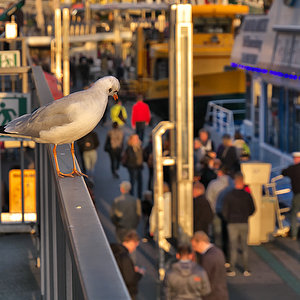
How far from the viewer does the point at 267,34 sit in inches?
992

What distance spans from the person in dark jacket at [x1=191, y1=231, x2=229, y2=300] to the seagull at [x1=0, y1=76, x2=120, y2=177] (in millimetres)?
6055

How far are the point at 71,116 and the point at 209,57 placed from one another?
30.5 m

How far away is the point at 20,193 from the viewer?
10.1 meters

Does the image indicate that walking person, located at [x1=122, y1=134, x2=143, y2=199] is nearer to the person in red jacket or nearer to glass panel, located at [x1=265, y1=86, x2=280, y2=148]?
the person in red jacket

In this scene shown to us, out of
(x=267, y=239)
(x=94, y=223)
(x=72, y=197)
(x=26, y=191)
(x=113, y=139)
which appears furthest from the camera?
(x=113, y=139)

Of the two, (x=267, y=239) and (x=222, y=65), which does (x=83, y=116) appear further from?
(x=222, y=65)

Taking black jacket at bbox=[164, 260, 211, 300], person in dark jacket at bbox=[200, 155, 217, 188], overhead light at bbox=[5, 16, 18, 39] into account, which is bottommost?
person in dark jacket at bbox=[200, 155, 217, 188]

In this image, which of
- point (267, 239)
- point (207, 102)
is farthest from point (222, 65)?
point (267, 239)

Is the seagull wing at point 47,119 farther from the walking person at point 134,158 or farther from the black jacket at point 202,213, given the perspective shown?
the walking person at point 134,158

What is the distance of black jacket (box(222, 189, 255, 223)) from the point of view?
14.0m

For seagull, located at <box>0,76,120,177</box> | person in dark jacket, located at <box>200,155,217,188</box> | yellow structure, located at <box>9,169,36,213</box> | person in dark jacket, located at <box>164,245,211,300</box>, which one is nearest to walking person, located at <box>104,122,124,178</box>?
person in dark jacket, located at <box>200,155,217,188</box>

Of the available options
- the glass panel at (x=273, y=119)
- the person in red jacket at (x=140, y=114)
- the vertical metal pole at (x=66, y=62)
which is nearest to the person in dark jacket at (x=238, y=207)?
the vertical metal pole at (x=66, y=62)

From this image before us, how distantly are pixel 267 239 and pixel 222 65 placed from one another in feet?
62.0

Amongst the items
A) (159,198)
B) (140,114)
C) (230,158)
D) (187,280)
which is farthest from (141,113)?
(187,280)
